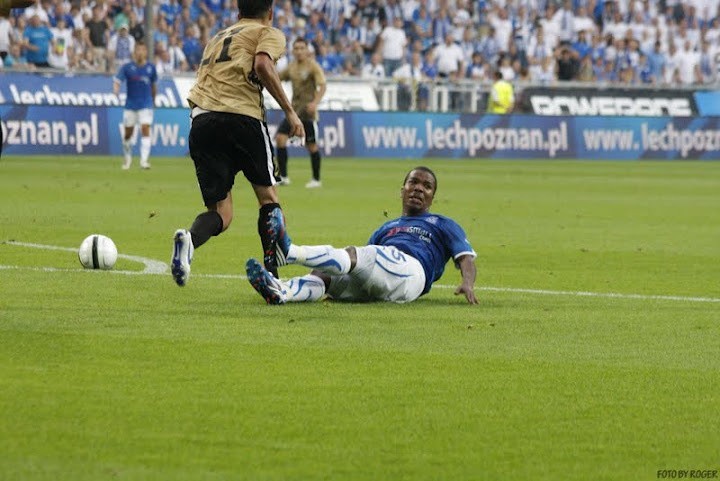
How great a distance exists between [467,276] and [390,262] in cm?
49

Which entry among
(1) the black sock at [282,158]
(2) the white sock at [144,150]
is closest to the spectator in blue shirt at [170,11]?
(2) the white sock at [144,150]

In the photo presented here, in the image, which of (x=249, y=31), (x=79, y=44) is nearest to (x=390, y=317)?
(x=249, y=31)

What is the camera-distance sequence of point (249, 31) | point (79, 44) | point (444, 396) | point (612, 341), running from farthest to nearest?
point (79, 44) < point (249, 31) < point (612, 341) < point (444, 396)

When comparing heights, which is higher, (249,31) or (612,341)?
(249,31)

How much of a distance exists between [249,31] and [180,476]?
17.6 ft

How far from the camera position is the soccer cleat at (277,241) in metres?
9.35

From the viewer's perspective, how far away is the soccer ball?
11.4m

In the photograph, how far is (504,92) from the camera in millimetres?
38188

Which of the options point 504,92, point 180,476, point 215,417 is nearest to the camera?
point 180,476

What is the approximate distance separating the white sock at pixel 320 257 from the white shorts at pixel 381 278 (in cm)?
15

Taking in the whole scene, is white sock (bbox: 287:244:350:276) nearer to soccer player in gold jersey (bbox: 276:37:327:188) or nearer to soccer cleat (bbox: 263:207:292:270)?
soccer cleat (bbox: 263:207:292:270)

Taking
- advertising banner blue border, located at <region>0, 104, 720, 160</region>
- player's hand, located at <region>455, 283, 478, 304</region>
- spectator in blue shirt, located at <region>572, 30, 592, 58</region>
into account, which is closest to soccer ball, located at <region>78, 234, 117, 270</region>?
player's hand, located at <region>455, 283, 478, 304</region>

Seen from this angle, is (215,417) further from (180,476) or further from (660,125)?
(660,125)

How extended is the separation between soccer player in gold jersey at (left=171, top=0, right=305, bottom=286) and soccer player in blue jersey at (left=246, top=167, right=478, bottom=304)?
337mm
